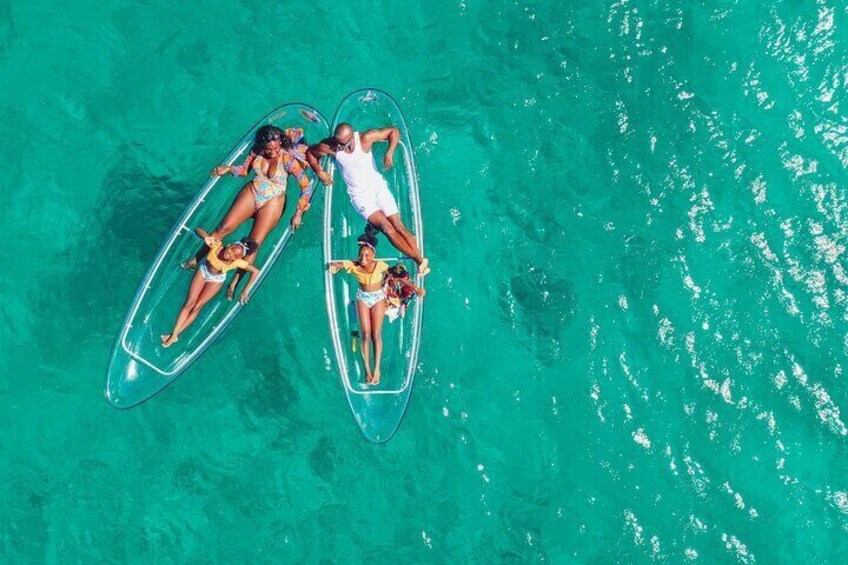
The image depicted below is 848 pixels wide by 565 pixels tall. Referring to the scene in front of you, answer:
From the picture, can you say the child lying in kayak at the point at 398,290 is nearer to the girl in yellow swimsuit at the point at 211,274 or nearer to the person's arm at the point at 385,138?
the person's arm at the point at 385,138

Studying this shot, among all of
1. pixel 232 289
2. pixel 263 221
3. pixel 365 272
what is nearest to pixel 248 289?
pixel 232 289

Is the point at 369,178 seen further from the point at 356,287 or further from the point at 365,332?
the point at 365,332

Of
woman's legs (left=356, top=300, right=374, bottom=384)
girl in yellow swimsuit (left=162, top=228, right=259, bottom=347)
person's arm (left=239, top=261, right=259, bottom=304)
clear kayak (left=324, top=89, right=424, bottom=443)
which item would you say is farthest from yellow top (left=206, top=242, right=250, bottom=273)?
woman's legs (left=356, top=300, right=374, bottom=384)

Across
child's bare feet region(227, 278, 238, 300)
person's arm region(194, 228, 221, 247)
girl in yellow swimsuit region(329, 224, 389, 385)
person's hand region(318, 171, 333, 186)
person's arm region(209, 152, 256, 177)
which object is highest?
person's hand region(318, 171, 333, 186)

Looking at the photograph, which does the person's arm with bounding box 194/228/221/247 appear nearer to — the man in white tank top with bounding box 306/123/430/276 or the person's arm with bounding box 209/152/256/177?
the person's arm with bounding box 209/152/256/177

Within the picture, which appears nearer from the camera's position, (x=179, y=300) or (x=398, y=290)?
(x=398, y=290)
